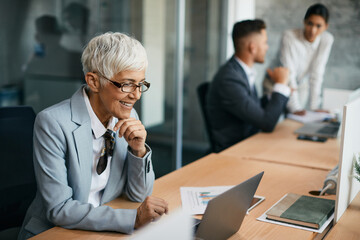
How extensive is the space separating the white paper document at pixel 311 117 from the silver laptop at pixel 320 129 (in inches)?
6.4

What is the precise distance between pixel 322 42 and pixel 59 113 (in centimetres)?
314

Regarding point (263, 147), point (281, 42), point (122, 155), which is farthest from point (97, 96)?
point (281, 42)

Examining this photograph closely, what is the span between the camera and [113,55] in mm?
1616

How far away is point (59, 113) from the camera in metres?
1.62

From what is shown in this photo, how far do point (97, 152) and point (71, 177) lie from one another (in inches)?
6.4

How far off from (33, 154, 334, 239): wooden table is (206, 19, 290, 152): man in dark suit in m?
0.75

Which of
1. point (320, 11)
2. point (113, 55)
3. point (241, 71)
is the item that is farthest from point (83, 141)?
point (320, 11)

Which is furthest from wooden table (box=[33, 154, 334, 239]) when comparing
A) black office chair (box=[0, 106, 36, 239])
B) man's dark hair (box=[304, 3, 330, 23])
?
man's dark hair (box=[304, 3, 330, 23])

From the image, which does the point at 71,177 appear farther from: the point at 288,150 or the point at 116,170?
the point at 288,150

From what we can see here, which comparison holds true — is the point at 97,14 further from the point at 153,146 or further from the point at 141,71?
the point at 141,71

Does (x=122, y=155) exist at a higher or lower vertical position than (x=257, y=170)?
higher

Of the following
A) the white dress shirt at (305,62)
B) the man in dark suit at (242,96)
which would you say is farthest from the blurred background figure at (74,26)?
the white dress shirt at (305,62)

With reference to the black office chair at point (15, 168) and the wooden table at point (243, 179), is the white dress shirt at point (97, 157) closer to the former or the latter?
the wooden table at point (243, 179)

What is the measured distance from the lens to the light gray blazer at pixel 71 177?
1.50 metres
